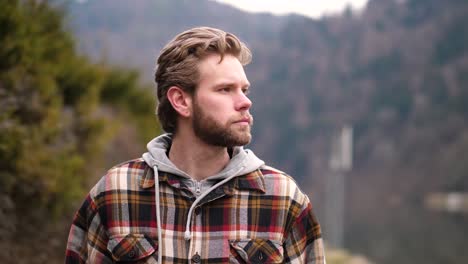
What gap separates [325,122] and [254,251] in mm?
90164

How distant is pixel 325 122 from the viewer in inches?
3622

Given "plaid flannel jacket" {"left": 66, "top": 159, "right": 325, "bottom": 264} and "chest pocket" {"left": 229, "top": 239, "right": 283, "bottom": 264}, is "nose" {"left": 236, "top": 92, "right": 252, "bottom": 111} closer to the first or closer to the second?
"plaid flannel jacket" {"left": 66, "top": 159, "right": 325, "bottom": 264}

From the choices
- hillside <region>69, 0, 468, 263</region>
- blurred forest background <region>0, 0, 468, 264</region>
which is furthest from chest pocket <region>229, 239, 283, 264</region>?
hillside <region>69, 0, 468, 263</region>

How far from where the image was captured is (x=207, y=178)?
255cm

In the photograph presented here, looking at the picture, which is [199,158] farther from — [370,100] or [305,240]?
[370,100]

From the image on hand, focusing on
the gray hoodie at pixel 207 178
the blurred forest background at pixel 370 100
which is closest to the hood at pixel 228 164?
the gray hoodie at pixel 207 178

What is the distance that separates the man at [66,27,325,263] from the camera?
248cm

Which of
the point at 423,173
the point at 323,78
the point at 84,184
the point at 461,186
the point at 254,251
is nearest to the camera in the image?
the point at 254,251

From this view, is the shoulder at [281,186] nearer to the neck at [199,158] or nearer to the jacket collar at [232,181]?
the jacket collar at [232,181]

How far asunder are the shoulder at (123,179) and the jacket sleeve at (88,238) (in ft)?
0.20

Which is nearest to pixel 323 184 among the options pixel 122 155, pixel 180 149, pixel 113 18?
pixel 113 18

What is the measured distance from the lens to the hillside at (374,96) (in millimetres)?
86750

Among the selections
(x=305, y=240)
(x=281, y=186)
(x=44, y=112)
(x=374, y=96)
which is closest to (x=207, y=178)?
(x=281, y=186)

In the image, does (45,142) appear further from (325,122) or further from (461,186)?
(325,122)
